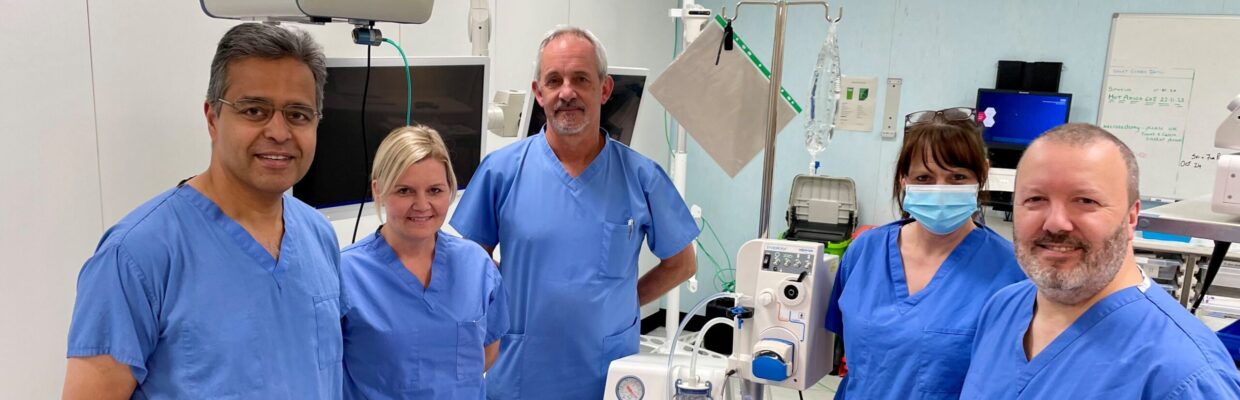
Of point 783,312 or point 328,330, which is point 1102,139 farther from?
point 328,330

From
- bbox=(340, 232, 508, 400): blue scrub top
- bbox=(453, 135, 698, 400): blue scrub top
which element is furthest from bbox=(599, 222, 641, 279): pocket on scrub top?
bbox=(340, 232, 508, 400): blue scrub top

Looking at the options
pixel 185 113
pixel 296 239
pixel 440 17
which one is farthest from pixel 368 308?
pixel 440 17

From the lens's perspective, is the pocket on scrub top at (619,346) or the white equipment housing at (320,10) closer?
the white equipment housing at (320,10)

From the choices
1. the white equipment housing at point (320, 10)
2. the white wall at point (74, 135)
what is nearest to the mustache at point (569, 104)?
the white equipment housing at point (320, 10)

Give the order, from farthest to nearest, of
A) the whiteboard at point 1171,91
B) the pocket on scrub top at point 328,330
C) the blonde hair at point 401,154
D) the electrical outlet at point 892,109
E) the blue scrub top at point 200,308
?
the electrical outlet at point 892,109
the whiteboard at point 1171,91
the blonde hair at point 401,154
the pocket on scrub top at point 328,330
the blue scrub top at point 200,308

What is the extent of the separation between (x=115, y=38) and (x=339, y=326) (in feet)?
2.95

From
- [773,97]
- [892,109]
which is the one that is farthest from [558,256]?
[892,109]

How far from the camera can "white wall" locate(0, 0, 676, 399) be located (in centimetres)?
162

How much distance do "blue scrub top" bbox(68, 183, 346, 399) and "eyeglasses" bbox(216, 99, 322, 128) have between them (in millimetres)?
147

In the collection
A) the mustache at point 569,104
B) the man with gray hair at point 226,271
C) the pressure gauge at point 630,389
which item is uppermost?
the mustache at point 569,104

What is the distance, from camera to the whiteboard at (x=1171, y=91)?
402 centimetres

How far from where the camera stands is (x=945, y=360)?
1562 mm

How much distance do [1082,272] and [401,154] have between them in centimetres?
114

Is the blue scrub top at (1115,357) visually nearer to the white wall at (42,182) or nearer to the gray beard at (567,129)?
the gray beard at (567,129)
